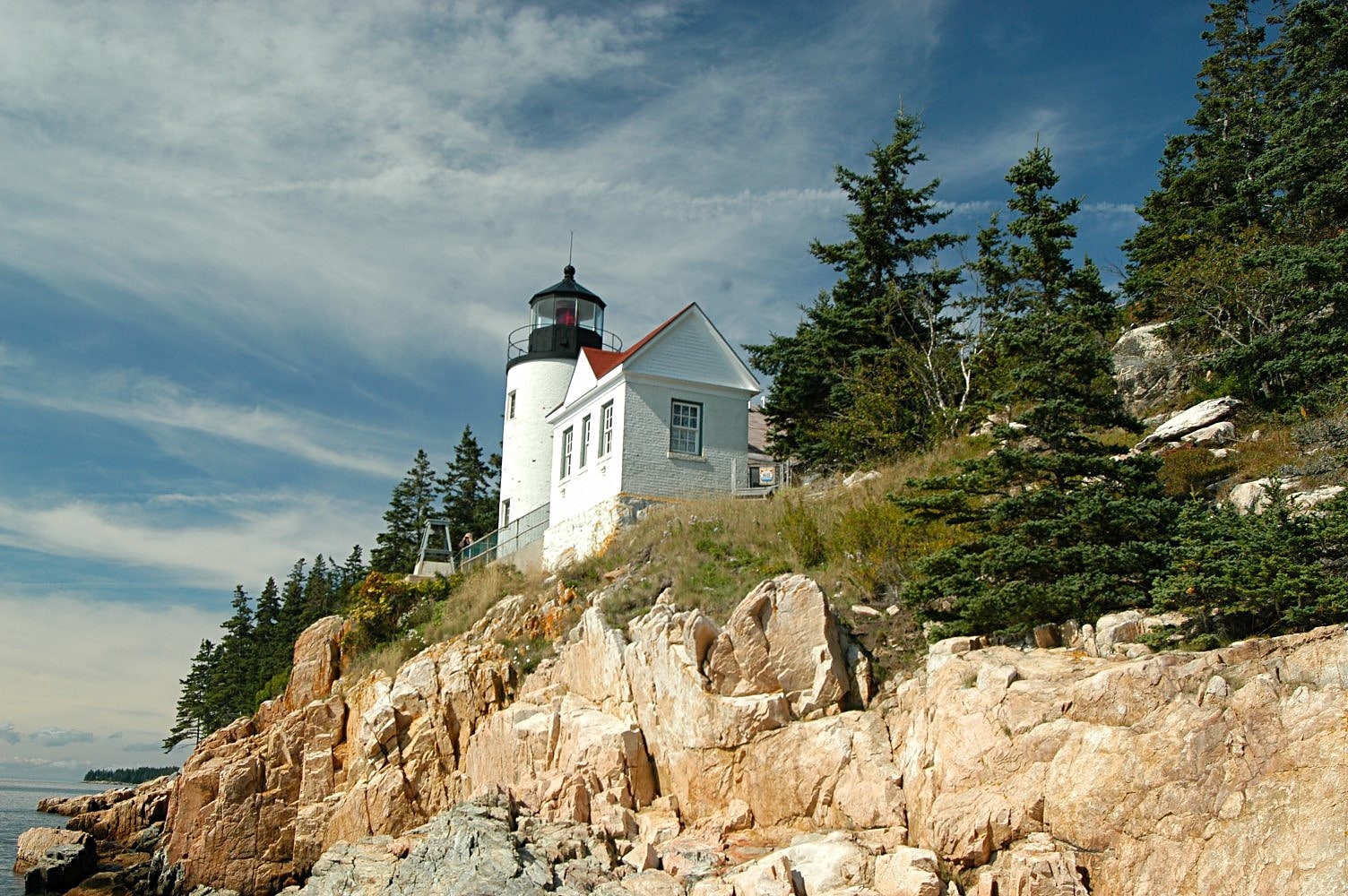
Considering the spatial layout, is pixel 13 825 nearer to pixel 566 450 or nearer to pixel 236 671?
pixel 236 671

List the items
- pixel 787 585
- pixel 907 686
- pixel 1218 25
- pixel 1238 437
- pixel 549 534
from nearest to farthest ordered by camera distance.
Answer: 1. pixel 907 686
2. pixel 787 585
3. pixel 1238 437
4. pixel 549 534
5. pixel 1218 25

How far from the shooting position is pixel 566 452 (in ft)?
93.5

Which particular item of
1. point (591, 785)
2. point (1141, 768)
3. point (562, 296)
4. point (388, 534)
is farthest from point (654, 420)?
point (388, 534)

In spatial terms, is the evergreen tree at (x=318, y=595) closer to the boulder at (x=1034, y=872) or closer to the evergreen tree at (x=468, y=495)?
the evergreen tree at (x=468, y=495)

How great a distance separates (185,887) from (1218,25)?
4119 centimetres

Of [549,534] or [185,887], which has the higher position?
[549,534]

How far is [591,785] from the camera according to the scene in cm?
1508

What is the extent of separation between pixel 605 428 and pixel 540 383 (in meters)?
6.65

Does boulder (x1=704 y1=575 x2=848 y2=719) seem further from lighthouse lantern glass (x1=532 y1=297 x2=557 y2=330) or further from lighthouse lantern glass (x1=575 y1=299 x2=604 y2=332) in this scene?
lighthouse lantern glass (x1=532 y1=297 x2=557 y2=330)

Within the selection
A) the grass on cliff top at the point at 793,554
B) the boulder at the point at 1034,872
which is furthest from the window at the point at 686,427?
the boulder at the point at 1034,872

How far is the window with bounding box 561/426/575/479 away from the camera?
28.1m

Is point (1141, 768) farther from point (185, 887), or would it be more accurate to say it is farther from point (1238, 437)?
point (185, 887)

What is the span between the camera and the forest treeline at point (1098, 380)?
1230cm

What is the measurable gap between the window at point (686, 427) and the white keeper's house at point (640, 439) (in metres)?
0.02
